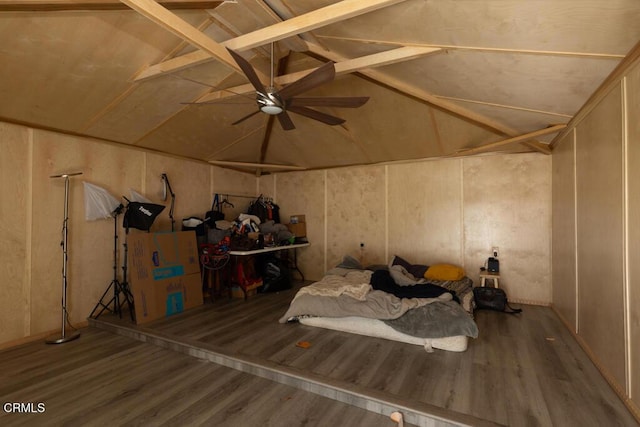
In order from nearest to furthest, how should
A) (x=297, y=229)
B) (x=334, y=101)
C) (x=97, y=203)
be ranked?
(x=334, y=101)
(x=97, y=203)
(x=297, y=229)

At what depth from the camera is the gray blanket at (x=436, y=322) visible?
2725 mm

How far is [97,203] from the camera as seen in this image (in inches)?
143

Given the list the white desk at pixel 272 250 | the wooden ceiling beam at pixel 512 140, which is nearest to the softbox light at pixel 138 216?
the white desk at pixel 272 250

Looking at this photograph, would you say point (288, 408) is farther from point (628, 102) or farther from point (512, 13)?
point (628, 102)

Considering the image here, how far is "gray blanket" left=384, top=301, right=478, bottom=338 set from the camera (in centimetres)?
272

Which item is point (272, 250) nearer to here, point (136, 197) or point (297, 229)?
point (297, 229)


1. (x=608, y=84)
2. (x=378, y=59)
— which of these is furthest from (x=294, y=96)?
(x=608, y=84)

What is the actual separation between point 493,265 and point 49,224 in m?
6.09

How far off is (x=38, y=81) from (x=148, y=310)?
2775 millimetres

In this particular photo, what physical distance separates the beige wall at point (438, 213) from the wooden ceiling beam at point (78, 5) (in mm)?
3811

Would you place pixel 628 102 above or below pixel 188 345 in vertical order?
above

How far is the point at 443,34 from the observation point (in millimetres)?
2070

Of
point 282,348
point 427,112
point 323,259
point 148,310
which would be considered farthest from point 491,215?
point 148,310

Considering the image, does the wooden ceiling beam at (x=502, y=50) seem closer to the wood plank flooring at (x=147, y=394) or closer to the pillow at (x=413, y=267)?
the wood plank flooring at (x=147, y=394)
